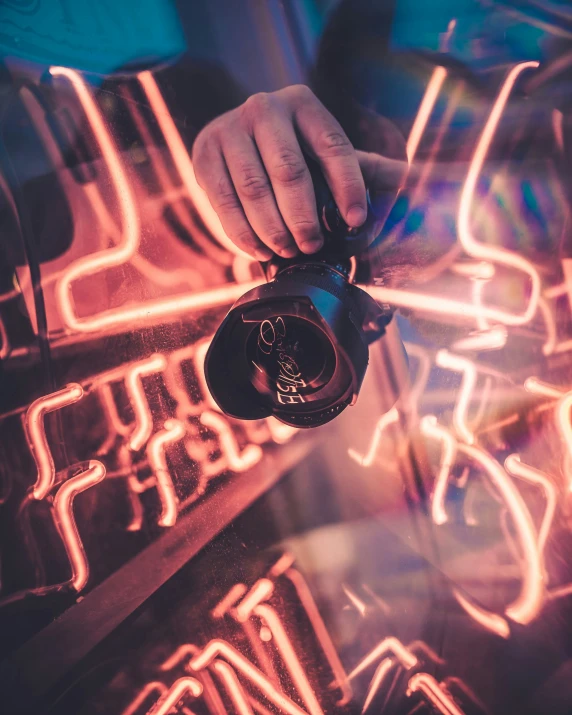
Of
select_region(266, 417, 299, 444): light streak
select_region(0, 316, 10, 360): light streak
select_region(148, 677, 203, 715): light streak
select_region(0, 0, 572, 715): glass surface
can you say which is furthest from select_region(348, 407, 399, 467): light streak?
select_region(0, 316, 10, 360): light streak

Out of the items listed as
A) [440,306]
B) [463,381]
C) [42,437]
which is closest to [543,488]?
[463,381]

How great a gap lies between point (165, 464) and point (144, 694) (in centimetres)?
34

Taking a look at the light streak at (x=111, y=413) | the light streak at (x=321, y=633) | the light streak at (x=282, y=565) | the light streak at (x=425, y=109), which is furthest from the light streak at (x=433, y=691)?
the light streak at (x=425, y=109)

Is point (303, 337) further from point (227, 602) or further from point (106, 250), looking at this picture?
point (227, 602)

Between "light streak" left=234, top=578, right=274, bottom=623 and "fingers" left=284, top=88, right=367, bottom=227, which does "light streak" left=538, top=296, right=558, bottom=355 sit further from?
"light streak" left=234, top=578, right=274, bottom=623

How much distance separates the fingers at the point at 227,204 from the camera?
513mm

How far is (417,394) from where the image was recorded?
64cm

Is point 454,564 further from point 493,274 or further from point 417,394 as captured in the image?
point 493,274

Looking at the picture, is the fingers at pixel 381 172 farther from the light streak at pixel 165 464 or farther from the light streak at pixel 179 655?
the light streak at pixel 179 655

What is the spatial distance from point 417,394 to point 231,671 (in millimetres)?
507

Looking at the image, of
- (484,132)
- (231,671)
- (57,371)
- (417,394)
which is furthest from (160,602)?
(484,132)

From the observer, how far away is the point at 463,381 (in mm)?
600

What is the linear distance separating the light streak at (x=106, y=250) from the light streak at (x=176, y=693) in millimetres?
552

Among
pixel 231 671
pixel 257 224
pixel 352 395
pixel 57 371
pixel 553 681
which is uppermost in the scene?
pixel 257 224
